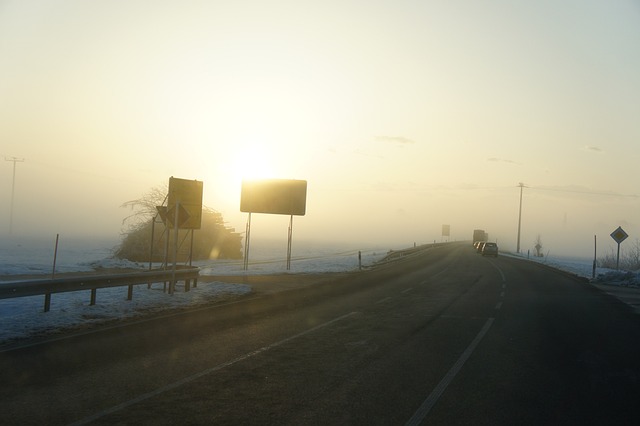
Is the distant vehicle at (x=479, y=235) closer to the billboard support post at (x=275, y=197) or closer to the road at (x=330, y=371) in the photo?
the billboard support post at (x=275, y=197)

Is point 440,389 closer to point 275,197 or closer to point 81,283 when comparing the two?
point 81,283

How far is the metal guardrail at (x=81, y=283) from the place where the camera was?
38.9 feet

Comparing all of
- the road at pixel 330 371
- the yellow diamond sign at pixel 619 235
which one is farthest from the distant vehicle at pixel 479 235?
the road at pixel 330 371

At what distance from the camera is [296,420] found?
5.98 m

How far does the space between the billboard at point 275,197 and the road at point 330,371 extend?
22201mm

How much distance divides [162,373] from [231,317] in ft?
19.6

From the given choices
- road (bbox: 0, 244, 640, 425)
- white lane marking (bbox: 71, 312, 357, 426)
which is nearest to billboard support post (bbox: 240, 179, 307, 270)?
road (bbox: 0, 244, 640, 425)

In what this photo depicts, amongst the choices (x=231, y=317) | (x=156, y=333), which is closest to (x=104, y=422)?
(x=156, y=333)

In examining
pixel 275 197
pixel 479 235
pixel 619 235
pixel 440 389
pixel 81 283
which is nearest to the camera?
pixel 440 389

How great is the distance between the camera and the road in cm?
631

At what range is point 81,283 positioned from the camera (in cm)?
1388

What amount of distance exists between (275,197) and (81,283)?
24.1 meters

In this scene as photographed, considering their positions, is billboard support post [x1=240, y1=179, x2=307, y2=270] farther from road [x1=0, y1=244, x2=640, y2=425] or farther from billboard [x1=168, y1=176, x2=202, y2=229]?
road [x1=0, y1=244, x2=640, y2=425]

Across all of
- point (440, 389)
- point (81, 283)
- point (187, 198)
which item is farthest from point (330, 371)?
point (187, 198)
